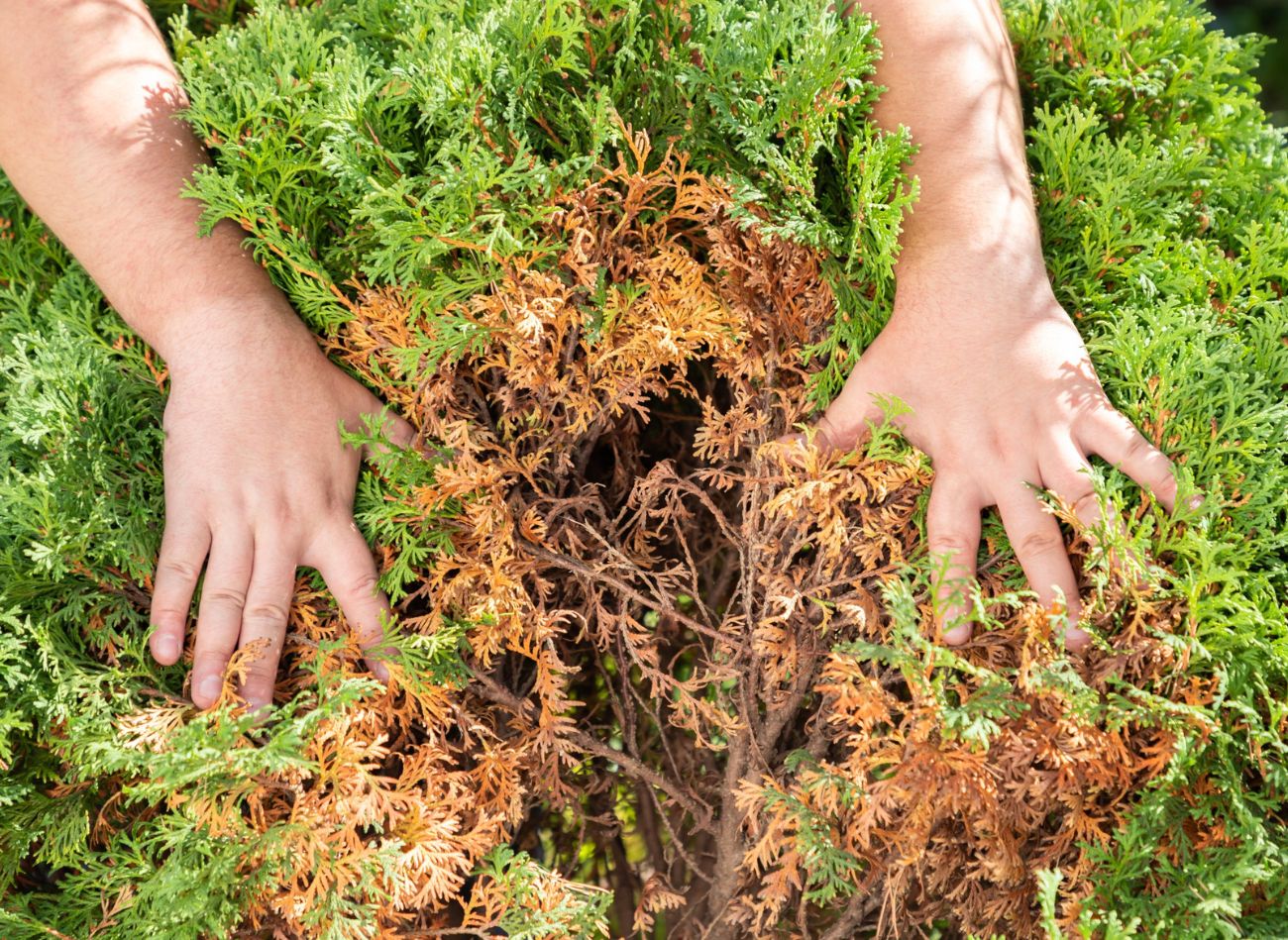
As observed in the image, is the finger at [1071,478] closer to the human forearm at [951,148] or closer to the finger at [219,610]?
the human forearm at [951,148]

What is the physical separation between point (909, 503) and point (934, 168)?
0.68m

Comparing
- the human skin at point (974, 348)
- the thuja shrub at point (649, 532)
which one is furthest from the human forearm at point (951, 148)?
the thuja shrub at point (649, 532)

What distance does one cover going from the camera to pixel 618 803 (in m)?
2.27

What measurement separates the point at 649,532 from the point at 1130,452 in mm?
929

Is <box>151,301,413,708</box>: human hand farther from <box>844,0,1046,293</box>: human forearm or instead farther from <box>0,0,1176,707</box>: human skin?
<box>844,0,1046,293</box>: human forearm

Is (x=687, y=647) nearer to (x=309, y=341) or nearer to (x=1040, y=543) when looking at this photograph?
(x=1040, y=543)

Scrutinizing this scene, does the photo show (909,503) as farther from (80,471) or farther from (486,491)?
(80,471)

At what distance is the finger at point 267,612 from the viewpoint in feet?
6.14

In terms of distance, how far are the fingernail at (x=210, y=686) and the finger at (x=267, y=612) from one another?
4cm

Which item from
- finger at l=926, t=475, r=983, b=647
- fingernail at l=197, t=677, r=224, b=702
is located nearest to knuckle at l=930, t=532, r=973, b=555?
finger at l=926, t=475, r=983, b=647

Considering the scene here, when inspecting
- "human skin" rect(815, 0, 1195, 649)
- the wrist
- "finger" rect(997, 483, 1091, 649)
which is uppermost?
the wrist

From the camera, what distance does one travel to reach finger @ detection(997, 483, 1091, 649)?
1696 millimetres

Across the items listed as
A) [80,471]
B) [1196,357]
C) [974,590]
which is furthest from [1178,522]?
[80,471]

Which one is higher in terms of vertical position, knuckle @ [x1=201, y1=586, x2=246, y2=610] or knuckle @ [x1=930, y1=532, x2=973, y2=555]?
knuckle @ [x1=201, y1=586, x2=246, y2=610]
